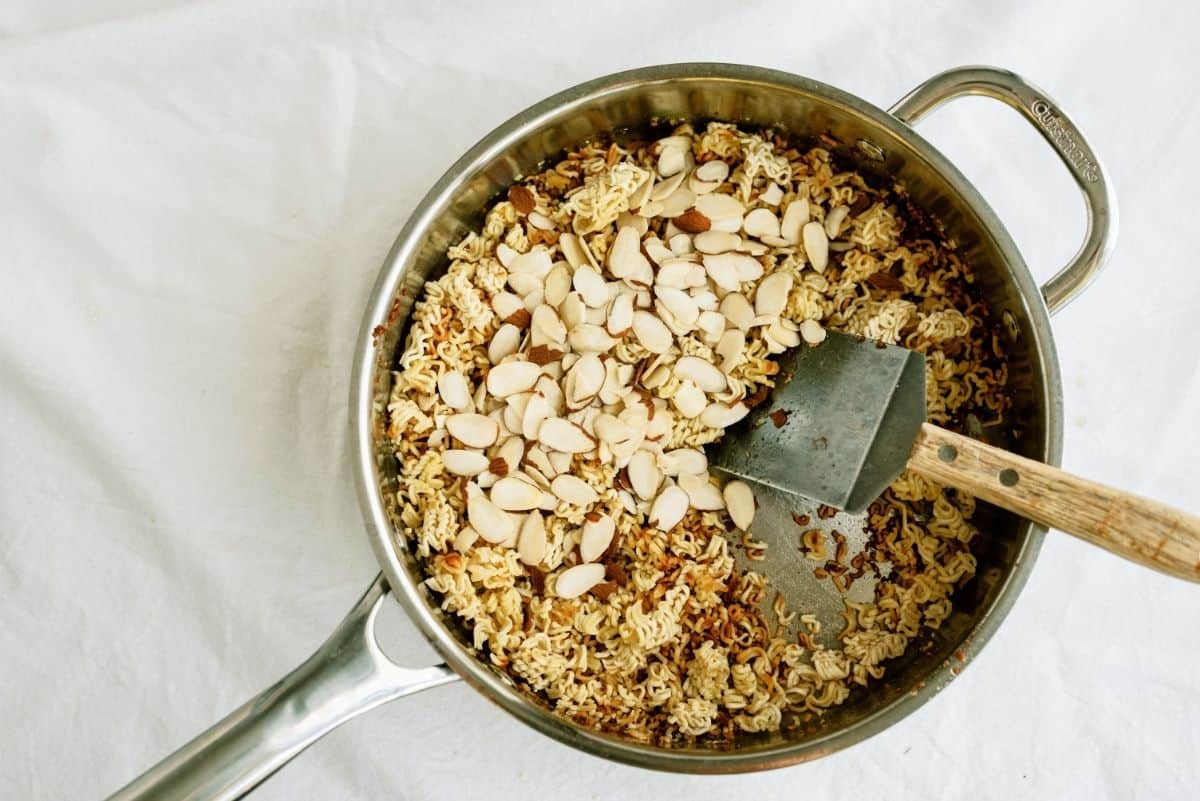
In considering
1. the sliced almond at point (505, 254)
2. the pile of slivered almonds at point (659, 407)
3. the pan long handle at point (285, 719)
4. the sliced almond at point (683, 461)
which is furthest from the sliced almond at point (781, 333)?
the pan long handle at point (285, 719)

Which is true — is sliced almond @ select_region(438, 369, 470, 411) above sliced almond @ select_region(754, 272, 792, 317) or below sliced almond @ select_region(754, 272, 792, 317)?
below

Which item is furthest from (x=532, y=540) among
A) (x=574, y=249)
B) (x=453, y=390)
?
(x=574, y=249)

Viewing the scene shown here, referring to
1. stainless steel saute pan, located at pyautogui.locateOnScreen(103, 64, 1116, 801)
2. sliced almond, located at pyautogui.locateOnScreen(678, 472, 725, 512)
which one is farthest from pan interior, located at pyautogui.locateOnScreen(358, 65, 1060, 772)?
sliced almond, located at pyautogui.locateOnScreen(678, 472, 725, 512)

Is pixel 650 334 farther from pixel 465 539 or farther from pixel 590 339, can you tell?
pixel 465 539

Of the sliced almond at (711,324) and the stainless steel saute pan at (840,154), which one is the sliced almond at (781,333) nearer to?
the sliced almond at (711,324)

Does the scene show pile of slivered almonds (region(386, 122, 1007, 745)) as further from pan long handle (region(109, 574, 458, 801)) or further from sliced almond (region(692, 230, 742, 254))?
pan long handle (region(109, 574, 458, 801))

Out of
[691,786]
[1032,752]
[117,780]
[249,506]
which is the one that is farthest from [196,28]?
[1032,752]

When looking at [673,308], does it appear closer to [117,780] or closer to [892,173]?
[892,173]
